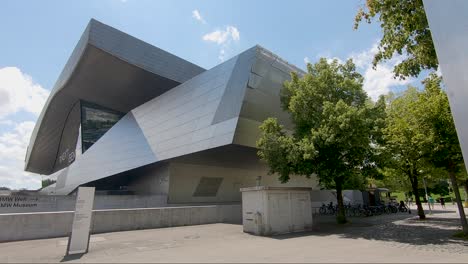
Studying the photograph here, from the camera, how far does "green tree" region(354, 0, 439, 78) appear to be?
400 inches

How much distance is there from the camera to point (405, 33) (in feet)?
36.0

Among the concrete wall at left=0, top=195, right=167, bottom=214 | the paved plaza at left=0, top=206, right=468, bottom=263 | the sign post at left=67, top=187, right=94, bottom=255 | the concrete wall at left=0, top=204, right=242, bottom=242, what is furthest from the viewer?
the concrete wall at left=0, top=195, right=167, bottom=214

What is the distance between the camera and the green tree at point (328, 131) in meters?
14.9

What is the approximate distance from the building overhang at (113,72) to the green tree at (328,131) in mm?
22019

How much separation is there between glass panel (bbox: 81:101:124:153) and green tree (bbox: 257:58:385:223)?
3392cm

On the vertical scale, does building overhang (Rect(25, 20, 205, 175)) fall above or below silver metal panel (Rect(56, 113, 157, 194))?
above

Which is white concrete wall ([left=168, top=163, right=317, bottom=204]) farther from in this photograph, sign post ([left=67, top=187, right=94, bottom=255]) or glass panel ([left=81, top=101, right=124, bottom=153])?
glass panel ([left=81, top=101, right=124, bottom=153])

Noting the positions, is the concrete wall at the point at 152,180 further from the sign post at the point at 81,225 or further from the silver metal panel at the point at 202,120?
the sign post at the point at 81,225

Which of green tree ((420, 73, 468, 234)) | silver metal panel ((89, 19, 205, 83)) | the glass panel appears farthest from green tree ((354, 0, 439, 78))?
the glass panel

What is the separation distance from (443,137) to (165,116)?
72.2 feet

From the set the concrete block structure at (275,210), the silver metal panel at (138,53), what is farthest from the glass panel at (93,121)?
the concrete block structure at (275,210)

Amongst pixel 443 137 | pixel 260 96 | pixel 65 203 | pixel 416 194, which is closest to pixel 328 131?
pixel 443 137

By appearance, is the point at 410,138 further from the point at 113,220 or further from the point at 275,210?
the point at 113,220

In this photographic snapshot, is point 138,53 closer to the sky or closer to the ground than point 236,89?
closer to the sky
